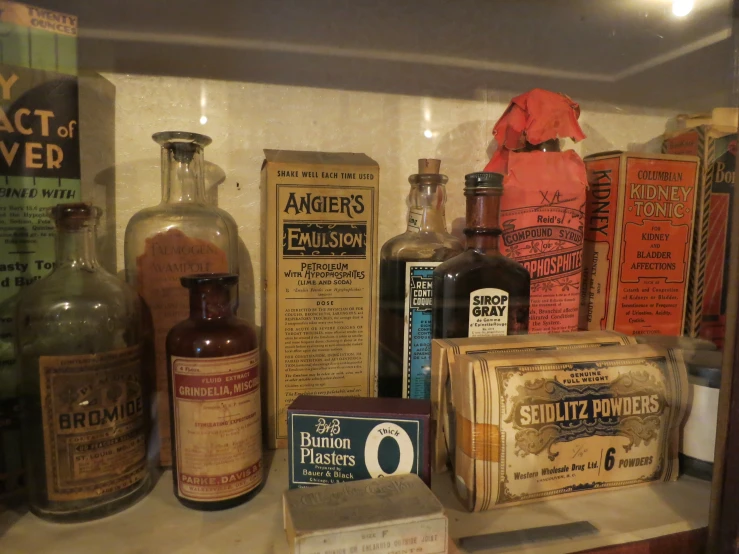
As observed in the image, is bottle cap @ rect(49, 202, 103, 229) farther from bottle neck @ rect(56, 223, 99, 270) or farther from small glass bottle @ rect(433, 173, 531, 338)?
small glass bottle @ rect(433, 173, 531, 338)

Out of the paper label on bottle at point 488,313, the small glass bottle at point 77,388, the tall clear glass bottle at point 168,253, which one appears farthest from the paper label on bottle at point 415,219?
the small glass bottle at point 77,388

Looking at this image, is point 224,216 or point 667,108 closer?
point 224,216

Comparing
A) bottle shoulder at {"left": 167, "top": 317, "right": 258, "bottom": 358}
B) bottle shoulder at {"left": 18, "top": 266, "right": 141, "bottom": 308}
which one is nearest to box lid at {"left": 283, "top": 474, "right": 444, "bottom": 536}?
bottle shoulder at {"left": 167, "top": 317, "right": 258, "bottom": 358}

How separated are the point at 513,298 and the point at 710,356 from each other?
0.20 meters

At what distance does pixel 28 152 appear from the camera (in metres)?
0.47

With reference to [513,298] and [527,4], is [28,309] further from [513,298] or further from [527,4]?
[527,4]

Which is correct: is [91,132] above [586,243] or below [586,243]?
above

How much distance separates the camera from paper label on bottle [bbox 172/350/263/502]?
451 millimetres

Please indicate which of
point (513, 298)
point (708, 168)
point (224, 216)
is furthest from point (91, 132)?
point (708, 168)

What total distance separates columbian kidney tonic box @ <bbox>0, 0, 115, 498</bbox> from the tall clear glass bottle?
8 centimetres

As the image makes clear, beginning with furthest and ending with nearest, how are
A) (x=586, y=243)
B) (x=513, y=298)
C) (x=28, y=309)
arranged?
(x=586, y=243) → (x=513, y=298) → (x=28, y=309)

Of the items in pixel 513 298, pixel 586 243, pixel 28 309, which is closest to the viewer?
pixel 28 309

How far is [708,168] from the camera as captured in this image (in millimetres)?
618

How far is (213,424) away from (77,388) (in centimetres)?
12
